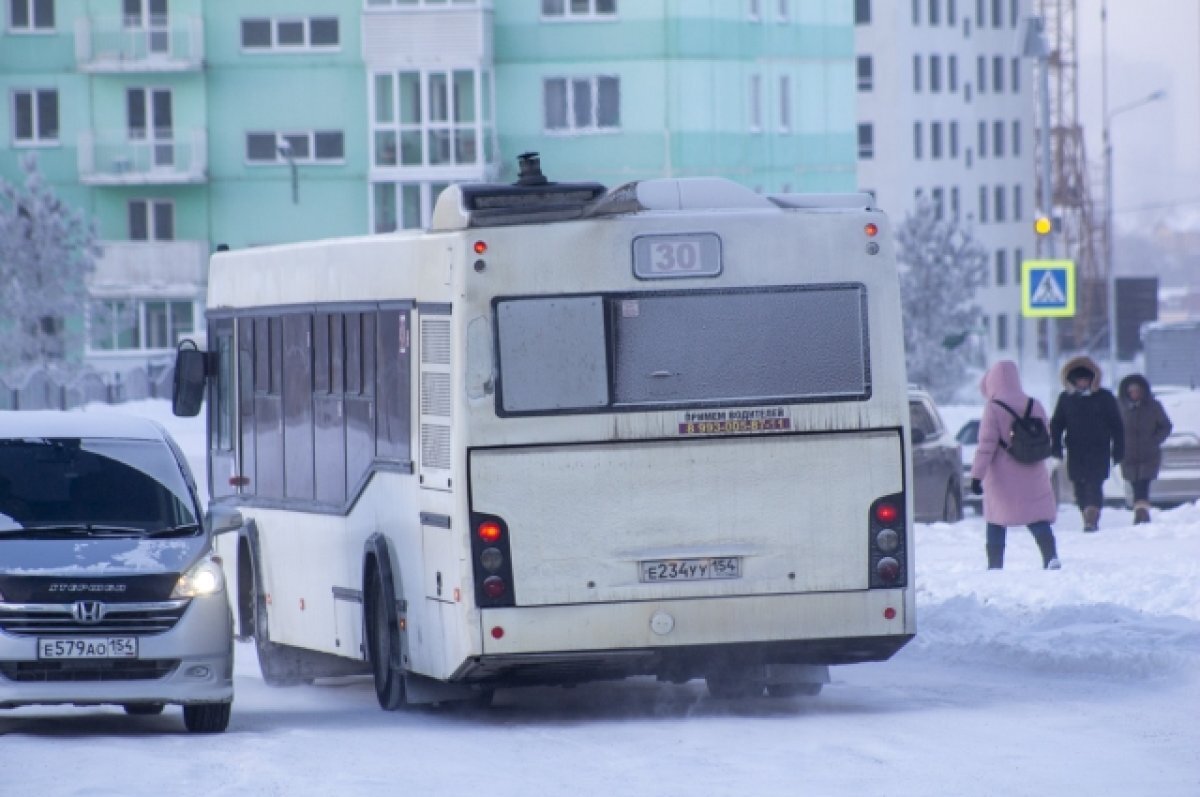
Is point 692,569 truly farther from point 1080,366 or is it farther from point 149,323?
point 149,323

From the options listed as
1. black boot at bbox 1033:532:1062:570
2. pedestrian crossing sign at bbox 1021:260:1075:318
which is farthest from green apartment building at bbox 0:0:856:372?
black boot at bbox 1033:532:1062:570

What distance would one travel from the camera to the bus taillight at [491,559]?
12.9 m

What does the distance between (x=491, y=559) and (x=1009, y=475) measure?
8.14 metres

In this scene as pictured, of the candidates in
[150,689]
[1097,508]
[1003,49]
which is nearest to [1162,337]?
[1097,508]

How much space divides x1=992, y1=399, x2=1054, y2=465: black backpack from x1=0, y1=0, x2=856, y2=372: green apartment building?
42664 millimetres

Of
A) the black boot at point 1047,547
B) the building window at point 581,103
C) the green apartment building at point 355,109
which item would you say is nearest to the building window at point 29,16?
the green apartment building at point 355,109

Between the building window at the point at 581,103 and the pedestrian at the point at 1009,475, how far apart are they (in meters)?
43.8

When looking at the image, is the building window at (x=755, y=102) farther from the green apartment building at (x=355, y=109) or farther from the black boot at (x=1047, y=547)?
the black boot at (x=1047, y=547)

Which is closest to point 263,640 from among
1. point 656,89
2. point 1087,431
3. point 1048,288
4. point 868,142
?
point 1087,431

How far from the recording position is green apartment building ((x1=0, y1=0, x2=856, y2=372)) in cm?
6347

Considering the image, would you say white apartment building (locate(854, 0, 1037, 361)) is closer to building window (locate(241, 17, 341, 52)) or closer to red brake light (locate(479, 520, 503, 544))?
building window (locate(241, 17, 341, 52))

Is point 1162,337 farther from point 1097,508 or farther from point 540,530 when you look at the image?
point 540,530

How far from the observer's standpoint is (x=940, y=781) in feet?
34.8

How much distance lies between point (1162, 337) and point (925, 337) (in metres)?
21.1
